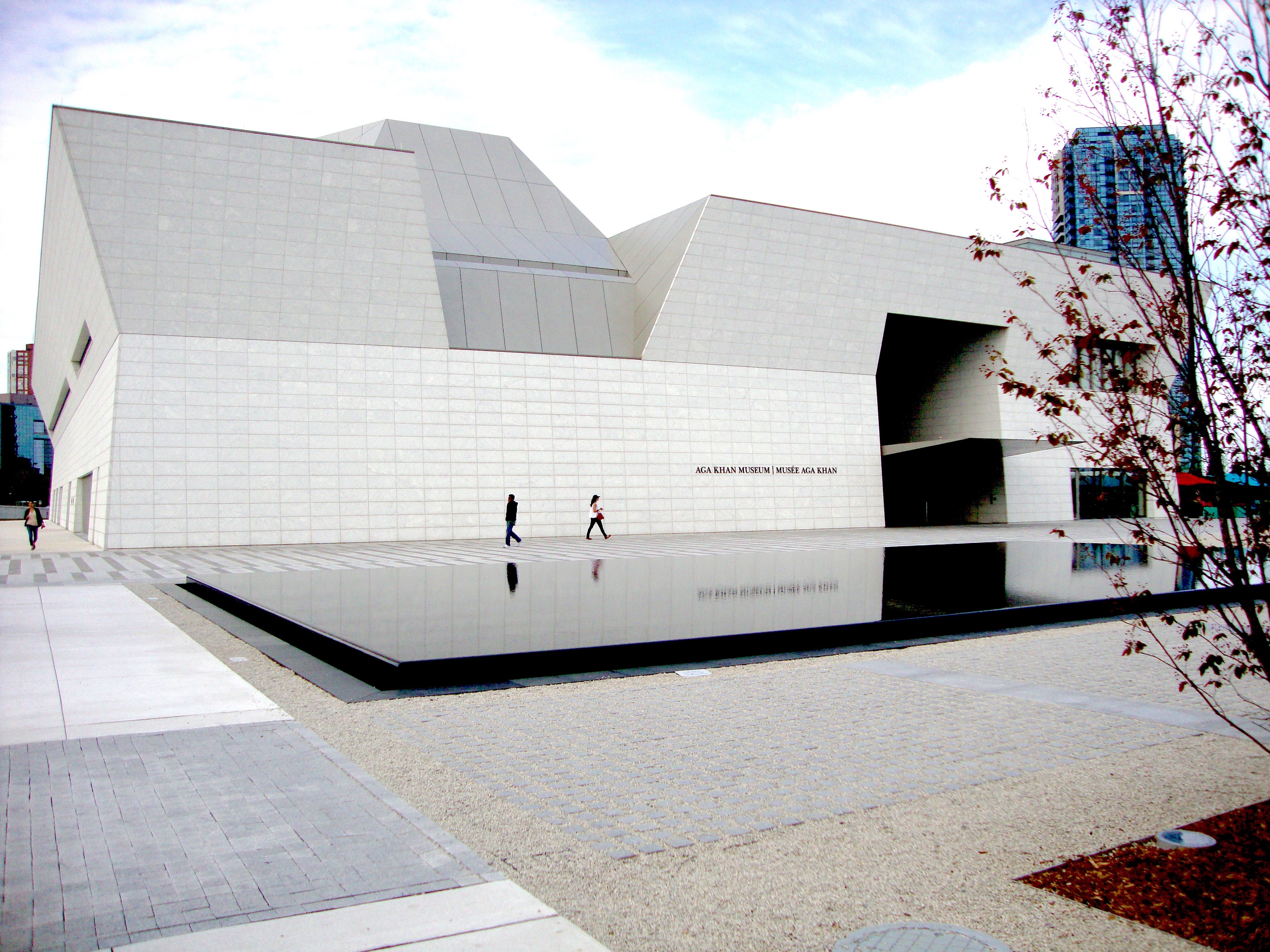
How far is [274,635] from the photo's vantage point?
35.8ft

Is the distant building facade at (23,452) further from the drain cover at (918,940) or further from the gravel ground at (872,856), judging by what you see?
the drain cover at (918,940)

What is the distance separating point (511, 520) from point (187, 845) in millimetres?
22901

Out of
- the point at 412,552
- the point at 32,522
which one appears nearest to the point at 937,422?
the point at 412,552

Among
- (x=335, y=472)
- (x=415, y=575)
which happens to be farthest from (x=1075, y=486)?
(x=415, y=575)

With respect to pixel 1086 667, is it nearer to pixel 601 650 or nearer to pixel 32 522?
pixel 601 650

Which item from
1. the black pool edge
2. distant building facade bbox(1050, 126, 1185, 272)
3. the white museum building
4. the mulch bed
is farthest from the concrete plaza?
the white museum building

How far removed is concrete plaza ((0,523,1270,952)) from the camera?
3707 mm

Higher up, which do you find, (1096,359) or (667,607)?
(1096,359)

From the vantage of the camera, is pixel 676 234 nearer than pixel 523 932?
No

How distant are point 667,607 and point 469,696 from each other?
4.47 metres

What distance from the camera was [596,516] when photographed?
28.8 m

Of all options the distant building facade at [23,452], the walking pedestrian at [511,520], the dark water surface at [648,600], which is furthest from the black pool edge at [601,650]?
the distant building facade at [23,452]

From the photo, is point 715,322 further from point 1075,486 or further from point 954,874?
point 954,874

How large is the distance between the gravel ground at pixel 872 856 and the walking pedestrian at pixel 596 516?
22.1 meters
